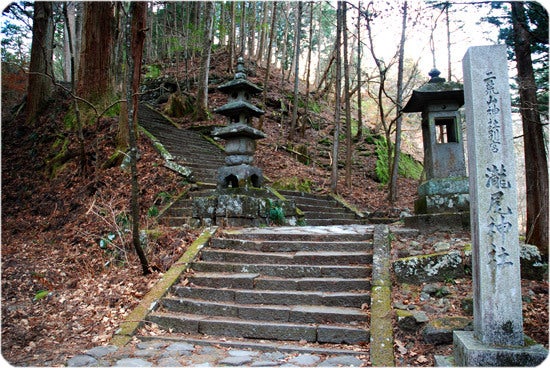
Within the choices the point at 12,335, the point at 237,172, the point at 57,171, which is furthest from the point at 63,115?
the point at 12,335

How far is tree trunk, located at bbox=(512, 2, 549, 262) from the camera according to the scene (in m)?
6.29

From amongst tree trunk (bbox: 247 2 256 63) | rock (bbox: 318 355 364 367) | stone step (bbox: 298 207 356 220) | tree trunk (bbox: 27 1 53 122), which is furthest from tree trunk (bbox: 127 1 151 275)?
tree trunk (bbox: 247 2 256 63)

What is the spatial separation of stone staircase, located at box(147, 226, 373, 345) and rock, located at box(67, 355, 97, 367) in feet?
3.21

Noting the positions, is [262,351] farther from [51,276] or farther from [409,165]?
[409,165]

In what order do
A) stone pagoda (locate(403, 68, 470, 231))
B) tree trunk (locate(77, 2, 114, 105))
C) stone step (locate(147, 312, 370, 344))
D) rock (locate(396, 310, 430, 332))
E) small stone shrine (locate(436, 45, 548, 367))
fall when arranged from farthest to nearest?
tree trunk (locate(77, 2, 114, 105))
stone pagoda (locate(403, 68, 470, 231))
stone step (locate(147, 312, 370, 344))
rock (locate(396, 310, 430, 332))
small stone shrine (locate(436, 45, 548, 367))

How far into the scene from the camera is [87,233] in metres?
8.05

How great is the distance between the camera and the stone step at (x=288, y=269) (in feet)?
17.8

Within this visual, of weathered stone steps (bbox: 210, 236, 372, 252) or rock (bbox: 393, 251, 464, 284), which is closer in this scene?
rock (bbox: 393, 251, 464, 284)

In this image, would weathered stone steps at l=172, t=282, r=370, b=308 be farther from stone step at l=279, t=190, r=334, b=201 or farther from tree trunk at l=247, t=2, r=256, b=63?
tree trunk at l=247, t=2, r=256, b=63

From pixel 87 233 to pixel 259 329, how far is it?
5.13 metres

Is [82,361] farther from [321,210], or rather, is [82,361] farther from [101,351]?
[321,210]

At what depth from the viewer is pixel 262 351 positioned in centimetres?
431

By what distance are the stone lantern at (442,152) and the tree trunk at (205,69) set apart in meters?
10.5

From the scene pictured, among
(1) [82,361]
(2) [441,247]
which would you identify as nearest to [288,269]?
(2) [441,247]
